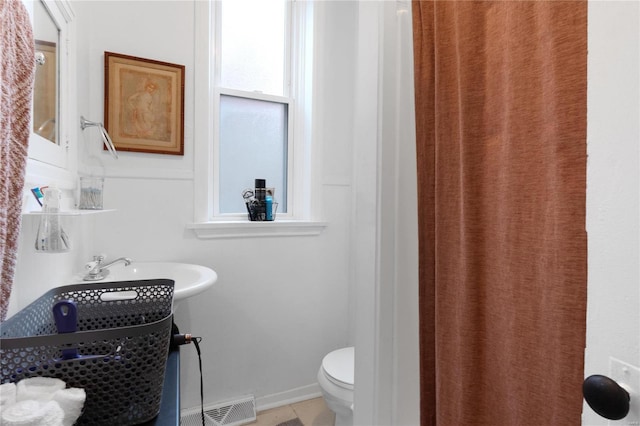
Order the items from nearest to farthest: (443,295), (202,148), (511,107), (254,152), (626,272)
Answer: (626,272), (511,107), (443,295), (202,148), (254,152)

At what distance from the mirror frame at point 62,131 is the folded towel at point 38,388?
62 cm

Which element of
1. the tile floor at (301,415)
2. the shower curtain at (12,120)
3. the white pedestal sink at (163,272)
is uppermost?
the shower curtain at (12,120)

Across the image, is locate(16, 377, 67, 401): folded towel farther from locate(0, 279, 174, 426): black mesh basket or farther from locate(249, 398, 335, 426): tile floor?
locate(249, 398, 335, 426): tile floor

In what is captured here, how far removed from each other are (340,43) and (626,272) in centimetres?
200

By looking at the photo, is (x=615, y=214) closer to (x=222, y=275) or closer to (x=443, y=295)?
(x=443, y=295)

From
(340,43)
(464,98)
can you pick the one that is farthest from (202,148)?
(464,98)

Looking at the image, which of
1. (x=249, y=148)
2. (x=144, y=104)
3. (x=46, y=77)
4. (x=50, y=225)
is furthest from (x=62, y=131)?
(x=249, y=148)

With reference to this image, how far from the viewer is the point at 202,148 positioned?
172 cm

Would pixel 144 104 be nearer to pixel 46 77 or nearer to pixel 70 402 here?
pixel 46 77

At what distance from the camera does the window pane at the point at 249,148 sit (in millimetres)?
1899

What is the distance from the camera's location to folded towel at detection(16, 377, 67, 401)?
418 mm

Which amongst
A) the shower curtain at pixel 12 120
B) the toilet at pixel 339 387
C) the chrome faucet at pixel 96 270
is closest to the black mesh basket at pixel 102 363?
the shower curtain at pixel 12 120

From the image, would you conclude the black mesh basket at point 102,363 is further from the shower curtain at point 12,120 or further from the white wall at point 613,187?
the white wall at point 613,187

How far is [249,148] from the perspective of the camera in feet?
6.43
